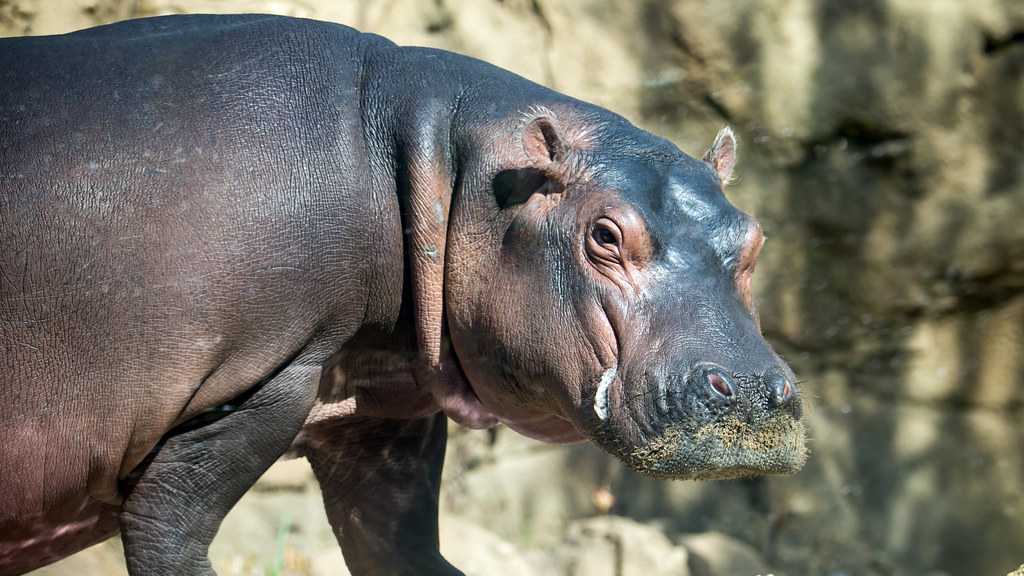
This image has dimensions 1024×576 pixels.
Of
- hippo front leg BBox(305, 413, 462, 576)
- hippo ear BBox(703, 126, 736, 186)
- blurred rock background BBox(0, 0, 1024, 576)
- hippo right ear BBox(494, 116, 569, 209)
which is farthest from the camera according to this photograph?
blurred rock background BBox(0, 0, 1024, 576)

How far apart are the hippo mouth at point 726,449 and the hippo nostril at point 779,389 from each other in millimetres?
41

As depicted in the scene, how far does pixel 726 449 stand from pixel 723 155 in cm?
107

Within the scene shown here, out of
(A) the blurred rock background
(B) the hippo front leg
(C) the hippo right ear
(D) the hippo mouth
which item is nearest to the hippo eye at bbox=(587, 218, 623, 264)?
(C) the hippo right ear

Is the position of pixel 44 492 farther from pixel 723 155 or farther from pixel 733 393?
pixel 723 155

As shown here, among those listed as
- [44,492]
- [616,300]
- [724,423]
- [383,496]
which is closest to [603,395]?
[616,300]

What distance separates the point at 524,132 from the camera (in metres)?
3.40

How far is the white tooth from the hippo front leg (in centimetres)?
101

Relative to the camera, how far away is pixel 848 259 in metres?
6.58

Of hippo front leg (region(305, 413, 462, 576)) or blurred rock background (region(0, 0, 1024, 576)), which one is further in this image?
blurred rock background (region(0, 0, 1024, 576))

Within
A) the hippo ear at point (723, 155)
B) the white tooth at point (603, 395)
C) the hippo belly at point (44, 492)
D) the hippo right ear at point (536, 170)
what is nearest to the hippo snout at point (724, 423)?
the white tooth at point (603, 395)

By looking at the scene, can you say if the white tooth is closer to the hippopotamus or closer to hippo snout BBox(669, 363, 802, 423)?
the hippopotamus

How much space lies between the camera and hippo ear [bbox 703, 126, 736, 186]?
3654 mm

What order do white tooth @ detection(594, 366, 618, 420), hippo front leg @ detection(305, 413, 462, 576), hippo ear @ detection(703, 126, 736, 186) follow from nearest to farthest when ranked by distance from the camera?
white tooth @ detection(594, 366, 618, 420) → hippo ear @ detection(703, 126, 736, 186) → hippo front leg @ detection(305, 413, 462, 576)

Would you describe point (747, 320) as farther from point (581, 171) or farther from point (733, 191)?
point (733, 191)
